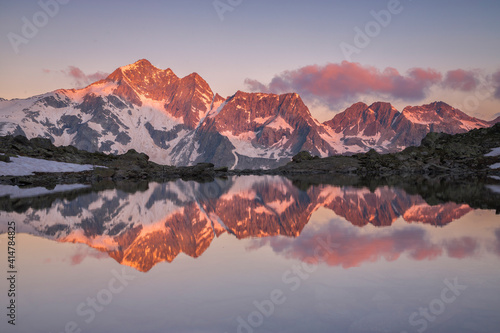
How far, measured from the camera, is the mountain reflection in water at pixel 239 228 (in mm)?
14336

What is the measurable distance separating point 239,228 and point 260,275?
28.3 feet

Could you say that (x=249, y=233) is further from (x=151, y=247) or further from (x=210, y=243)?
(x=151, y=247)

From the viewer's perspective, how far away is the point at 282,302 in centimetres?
947

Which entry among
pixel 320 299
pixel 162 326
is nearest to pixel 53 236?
pixel 162 326

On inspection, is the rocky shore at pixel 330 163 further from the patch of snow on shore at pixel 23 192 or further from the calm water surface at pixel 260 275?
the calm water surface at pixel 260 275

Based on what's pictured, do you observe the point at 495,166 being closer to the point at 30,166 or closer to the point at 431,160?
the point at 431,160

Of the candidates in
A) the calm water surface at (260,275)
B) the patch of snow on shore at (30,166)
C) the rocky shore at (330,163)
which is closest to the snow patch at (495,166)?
the rocky shore at (330,163)

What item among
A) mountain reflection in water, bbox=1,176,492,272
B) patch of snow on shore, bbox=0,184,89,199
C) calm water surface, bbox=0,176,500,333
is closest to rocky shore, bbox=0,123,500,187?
patch of snow on shore, bbox=0,184,89,199

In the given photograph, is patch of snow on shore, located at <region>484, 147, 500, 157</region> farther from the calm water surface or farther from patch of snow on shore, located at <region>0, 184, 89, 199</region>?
patch of snow on shore, located at <region>0, 184, 89, 199</region>

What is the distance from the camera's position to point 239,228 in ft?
66.1

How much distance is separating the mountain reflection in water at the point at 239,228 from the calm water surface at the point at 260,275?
0.10 meters

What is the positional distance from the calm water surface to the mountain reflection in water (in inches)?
4.0

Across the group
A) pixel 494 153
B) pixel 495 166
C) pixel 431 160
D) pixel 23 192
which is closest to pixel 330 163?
pixel 431 160

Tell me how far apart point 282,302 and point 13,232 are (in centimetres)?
1587
